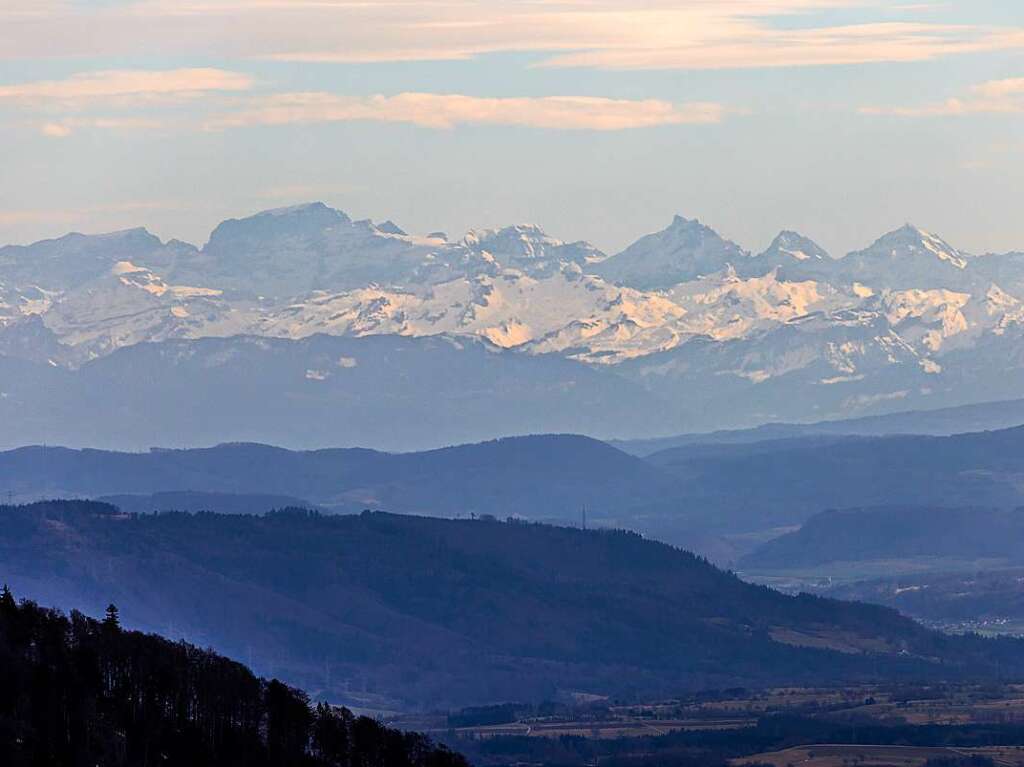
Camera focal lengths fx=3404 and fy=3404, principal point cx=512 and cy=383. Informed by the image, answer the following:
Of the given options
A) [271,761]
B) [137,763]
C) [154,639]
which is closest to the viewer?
[137,763]

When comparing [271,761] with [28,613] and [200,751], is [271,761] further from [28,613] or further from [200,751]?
[28,613]

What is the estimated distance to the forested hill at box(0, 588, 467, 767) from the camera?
13712cm

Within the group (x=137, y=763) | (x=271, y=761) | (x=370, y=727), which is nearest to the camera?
(x=137, y=763)

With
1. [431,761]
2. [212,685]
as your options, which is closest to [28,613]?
[212,685]

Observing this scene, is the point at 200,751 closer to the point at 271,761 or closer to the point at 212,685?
the point at 271,761

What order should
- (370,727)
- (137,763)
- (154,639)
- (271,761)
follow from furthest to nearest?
(154,639) < (370,727) < (271,761) < (137,763)

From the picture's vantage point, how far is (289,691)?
16025cm

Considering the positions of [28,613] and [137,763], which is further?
[28,613]

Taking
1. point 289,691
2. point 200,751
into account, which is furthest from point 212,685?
point 200,751

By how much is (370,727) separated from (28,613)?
664 inches

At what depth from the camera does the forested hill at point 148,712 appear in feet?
450

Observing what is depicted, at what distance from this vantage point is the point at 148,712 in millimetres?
147750

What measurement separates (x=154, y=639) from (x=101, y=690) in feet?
80.0

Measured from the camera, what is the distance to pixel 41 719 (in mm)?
Answer: 137250
